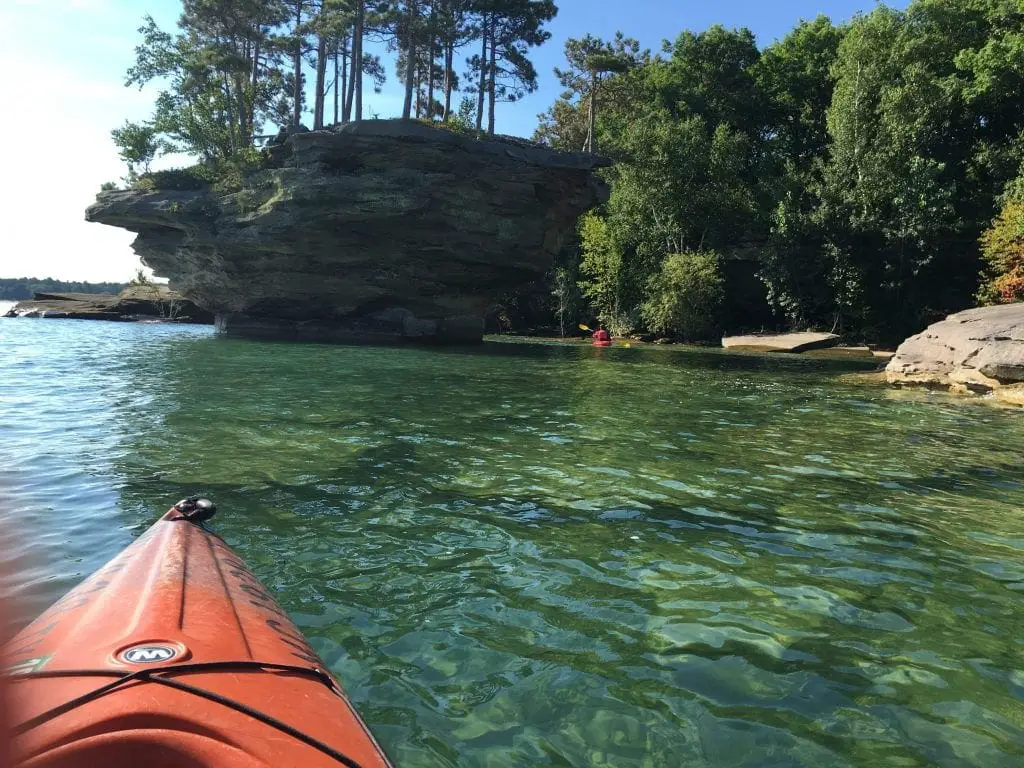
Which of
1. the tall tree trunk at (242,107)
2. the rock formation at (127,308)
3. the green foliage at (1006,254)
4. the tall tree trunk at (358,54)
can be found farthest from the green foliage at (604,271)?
the rock formation at (127,308)

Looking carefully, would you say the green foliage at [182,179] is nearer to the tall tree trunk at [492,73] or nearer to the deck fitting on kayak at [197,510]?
the tall tree trunk at [492,73]

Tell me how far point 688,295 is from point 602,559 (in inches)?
1222

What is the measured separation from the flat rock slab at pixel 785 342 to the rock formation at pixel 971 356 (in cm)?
1215

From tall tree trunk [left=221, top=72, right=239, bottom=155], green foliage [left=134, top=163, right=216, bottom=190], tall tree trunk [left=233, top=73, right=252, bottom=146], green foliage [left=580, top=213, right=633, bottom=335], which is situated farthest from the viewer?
green foliage [left=580, top=213, right=633, bottom=335]

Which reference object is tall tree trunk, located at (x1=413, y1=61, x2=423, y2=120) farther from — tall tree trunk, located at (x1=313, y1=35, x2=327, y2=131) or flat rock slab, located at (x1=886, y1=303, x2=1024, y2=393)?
flat rock slab, located at (x1=886, y1=303, x2=1024, y2=393)

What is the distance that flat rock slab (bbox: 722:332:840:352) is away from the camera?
29.7m

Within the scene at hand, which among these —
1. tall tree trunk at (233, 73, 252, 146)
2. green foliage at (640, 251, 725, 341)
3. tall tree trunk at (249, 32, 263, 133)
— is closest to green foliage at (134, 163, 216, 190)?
tall tree trunk at (233, 73, 252, 146)

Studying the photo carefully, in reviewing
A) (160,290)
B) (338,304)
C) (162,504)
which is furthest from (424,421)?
(160,290)

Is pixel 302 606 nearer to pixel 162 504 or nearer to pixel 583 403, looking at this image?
pixel 162 504

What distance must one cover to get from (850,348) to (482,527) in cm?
2969

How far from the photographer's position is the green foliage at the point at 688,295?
33.6 m

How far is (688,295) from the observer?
1332 inches

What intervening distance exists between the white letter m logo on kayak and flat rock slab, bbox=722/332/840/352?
30.8 m

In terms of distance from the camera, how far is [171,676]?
6.49 ft
